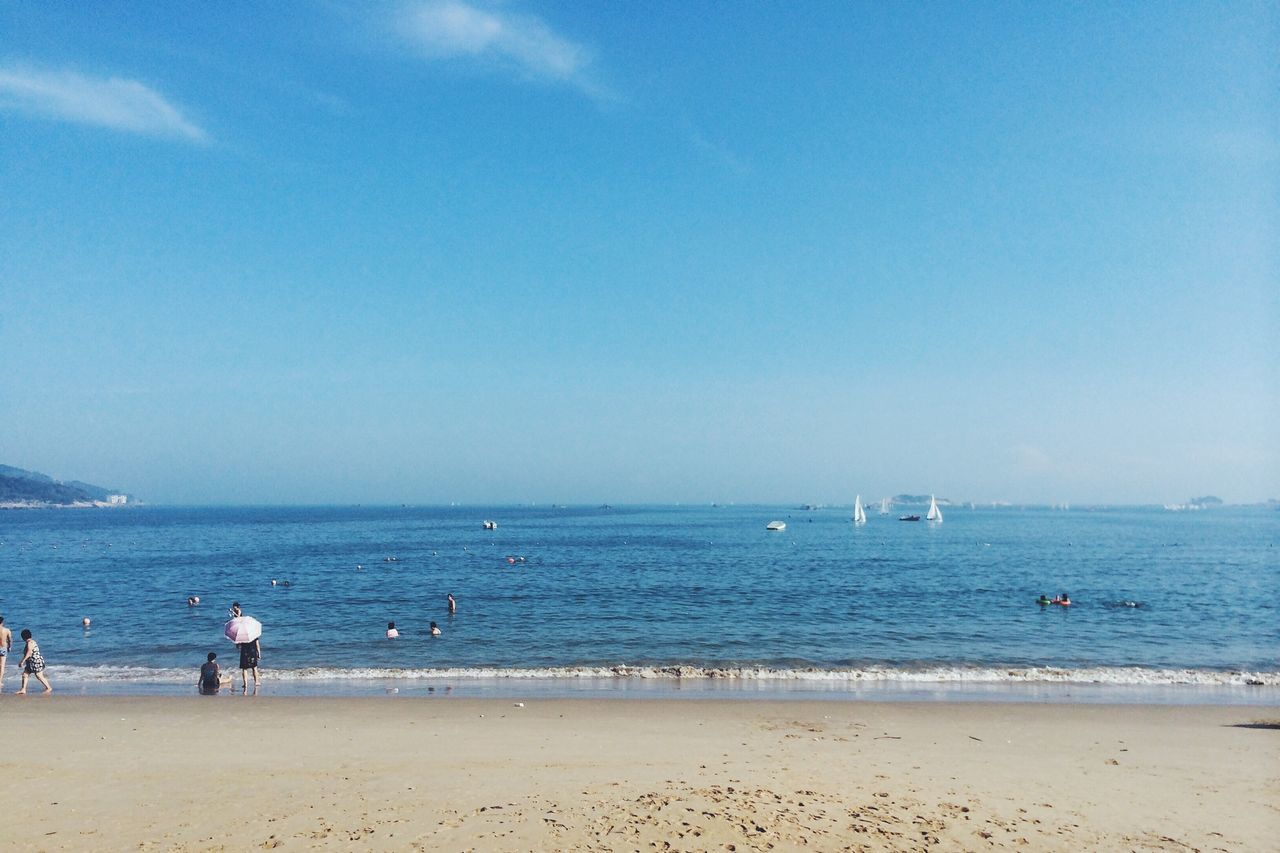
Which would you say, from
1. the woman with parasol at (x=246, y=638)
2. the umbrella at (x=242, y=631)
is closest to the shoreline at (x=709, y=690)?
the woman with parasol at (x=246, y=638)

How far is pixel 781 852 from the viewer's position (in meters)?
8.77

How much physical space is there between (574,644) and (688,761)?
14.6 metres

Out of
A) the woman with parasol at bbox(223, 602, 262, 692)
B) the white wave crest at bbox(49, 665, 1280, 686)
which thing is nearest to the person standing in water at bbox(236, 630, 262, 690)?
the woman with parasol at bbox(223, 602, 262, 692)

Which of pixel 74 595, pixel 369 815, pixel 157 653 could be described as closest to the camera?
pixel 369 815

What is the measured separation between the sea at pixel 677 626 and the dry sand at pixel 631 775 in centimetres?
293

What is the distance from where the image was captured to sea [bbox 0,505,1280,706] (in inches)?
846

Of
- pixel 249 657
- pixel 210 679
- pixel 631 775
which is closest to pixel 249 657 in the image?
pixel 249 657

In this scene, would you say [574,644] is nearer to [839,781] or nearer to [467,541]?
[839,781]

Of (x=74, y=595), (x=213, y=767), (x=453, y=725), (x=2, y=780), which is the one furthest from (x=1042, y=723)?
(x=74, y=595)

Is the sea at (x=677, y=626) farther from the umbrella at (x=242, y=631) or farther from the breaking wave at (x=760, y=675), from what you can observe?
the umbrella at (x=242, y=631)

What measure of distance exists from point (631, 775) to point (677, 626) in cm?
1906

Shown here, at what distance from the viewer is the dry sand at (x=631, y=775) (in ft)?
31.3

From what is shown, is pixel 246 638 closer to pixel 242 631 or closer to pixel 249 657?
pixel 242 631

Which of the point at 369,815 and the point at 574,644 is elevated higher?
the point at 369,815
